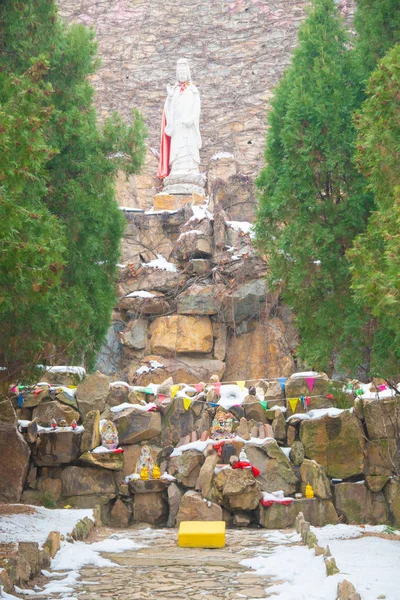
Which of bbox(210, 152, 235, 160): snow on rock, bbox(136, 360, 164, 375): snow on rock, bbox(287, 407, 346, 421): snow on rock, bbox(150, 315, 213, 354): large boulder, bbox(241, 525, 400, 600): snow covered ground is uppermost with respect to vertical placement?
bbox(210, 152, 235, 160): snow on rock

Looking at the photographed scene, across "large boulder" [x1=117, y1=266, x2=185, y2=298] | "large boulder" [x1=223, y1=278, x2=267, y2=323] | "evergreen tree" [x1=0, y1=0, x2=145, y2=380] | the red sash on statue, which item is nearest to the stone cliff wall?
the red sash on statue

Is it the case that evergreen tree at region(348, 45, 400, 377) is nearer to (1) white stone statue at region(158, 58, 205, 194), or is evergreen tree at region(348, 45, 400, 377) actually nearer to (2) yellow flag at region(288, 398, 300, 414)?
(2) yellow flag at region(288, 398, 300, 414)

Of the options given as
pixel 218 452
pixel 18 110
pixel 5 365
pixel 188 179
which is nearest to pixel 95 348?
pixel 5 365

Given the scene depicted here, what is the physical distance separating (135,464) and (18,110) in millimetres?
6976

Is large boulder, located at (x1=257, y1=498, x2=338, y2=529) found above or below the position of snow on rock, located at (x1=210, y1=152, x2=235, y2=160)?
below

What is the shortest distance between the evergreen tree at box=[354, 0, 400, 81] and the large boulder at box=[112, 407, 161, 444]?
5.99m

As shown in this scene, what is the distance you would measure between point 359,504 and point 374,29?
6.44m

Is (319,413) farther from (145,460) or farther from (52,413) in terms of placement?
(52,413)

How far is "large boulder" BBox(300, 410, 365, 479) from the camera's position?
11516 mm

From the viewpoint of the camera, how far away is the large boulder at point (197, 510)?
1050 centimetres

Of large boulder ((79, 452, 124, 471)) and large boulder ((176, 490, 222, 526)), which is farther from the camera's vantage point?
large boulder ((79, 452, 124, 471))

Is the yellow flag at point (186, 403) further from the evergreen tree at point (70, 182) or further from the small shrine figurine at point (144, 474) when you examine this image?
the evergreen tree at point (70, 182)

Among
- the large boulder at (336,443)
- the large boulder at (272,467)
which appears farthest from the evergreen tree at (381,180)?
the large boulder at (336,443)

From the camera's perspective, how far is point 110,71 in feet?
85.8
